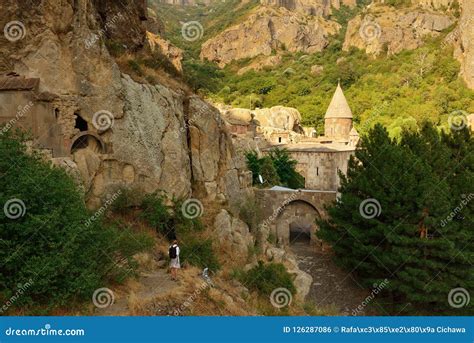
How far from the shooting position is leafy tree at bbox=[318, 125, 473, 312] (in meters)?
13.9

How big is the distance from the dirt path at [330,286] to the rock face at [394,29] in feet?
199

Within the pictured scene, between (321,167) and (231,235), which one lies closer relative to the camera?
(231,235)

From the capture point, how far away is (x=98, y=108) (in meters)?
11.9

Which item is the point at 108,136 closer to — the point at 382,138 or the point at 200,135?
the point at 200,135

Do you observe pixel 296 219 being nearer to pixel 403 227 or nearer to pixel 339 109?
pixel 403 227

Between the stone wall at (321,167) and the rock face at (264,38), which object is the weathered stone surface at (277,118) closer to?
the stone wall at (321,167)

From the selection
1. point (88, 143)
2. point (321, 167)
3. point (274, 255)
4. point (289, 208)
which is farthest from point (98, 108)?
point (321, 167)

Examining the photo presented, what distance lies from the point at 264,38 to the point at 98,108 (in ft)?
279

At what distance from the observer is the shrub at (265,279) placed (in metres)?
11.5

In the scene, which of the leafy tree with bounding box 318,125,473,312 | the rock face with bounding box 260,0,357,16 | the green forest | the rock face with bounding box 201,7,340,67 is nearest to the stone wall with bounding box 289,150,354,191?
the leafy tree with bounding box 318,125,473,312

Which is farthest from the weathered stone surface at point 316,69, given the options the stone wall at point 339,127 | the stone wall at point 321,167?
the stone wall at point 321,167

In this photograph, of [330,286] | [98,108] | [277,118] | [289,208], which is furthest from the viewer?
[277,118]

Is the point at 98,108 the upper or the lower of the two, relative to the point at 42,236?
upper

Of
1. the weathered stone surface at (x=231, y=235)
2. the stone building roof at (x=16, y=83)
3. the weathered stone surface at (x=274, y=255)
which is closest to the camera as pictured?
the stone building roof at (x=16, y=83)
